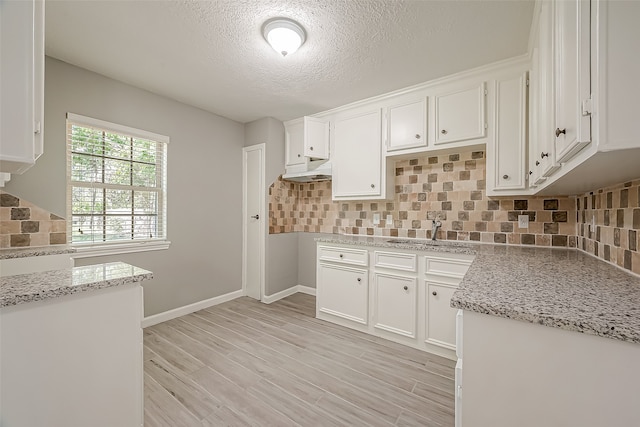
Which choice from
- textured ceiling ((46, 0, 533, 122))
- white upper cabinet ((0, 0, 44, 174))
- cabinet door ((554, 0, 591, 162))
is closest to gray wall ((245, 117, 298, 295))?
textured ceiling ((46, 0, 533, 122))

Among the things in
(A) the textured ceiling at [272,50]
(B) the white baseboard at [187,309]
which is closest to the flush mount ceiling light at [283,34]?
(A) the textured ceiling at [272,50]

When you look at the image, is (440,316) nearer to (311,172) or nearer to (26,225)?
(311,172)

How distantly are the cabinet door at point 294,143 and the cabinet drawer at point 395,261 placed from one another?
1.66 metres

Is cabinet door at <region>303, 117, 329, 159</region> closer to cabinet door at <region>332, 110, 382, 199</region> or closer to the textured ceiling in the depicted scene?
cabinet door at <region>332, 110, 382, 199</region>

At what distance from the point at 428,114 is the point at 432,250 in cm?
132

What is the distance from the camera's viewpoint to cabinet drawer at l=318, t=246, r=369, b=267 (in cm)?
269

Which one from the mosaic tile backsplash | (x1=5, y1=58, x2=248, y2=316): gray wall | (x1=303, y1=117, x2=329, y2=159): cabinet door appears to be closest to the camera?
the mosaic tile backsplash

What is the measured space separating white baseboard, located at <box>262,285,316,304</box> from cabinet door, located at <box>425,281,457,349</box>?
1.92m

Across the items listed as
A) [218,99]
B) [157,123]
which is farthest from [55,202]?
[218,99]

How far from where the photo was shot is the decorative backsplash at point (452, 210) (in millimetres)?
2318

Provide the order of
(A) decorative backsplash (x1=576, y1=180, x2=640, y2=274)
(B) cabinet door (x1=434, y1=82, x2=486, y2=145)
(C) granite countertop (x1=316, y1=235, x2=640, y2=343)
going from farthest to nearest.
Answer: (B) cabinet door (x1=434, y1=82, x2=486, y2=145) < (A) decorative backsplash (x1=576, y1=180, x2=640, y2=274) < (C) granite countertop (x1=316, y1=235, x2=640, y2=343)

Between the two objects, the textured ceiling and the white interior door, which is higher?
the textured ceiling

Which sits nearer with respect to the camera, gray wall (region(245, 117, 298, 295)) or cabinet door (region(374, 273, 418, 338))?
cabinet door (region(374, 273, 418, 338))

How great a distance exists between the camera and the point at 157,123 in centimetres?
286
